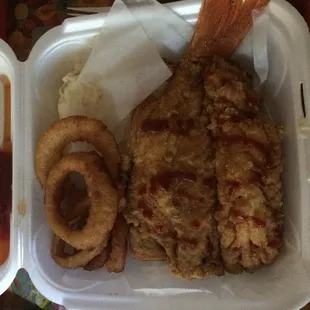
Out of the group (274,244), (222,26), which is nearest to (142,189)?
(274,244)

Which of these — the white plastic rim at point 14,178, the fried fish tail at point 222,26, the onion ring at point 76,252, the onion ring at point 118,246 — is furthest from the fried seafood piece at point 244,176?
the white plastic rim at point 14,178

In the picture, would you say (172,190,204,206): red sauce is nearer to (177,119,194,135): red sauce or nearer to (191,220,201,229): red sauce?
(191,220,201,229): red sauce

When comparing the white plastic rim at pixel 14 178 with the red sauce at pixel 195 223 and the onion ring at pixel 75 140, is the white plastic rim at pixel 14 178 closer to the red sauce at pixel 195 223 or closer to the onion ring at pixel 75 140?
the onion ring at pixel 75 140

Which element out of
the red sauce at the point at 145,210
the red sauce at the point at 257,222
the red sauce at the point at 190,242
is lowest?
the red sauce at the point at 190,242

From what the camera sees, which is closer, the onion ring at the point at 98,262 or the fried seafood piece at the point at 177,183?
the fried seafood piece at the point at 177,183

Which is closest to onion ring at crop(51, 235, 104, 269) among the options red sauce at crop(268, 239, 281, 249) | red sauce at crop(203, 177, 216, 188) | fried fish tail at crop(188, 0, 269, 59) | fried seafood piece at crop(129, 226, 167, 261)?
fried seafood piece at crop(129, 226, 167, 261)

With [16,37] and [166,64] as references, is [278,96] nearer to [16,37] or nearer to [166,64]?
[166,64]

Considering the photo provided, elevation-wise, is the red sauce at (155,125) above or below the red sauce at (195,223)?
above
